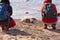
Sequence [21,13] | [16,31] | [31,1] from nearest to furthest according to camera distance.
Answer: [16,31]
[21,13]
[31,1]

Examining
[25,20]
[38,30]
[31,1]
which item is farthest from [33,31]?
[31,1]

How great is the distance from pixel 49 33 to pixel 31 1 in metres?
7.44

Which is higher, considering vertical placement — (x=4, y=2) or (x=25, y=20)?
(x=4, y=2)

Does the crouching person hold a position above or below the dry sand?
above

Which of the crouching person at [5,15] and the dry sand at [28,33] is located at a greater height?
the crouching person at [5,15]

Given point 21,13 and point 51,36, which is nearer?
point 51,36

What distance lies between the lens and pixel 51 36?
7883 mm

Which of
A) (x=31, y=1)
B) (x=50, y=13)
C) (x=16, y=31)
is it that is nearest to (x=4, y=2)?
(x=16, y=31)

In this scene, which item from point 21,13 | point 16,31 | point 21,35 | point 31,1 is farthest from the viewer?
point 31,1

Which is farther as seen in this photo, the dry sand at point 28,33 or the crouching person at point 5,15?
the crouching person at point 5,15

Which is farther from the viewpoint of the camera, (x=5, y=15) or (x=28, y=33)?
(x=28, y=33)

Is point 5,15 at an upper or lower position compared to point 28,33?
upper

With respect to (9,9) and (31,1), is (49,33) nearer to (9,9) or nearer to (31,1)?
(9,9)

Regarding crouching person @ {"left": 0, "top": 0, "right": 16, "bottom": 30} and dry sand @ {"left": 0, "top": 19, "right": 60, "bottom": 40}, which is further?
crouching person @ {"left": 0, "top": 0, "right": 16, "bottom": 30}
